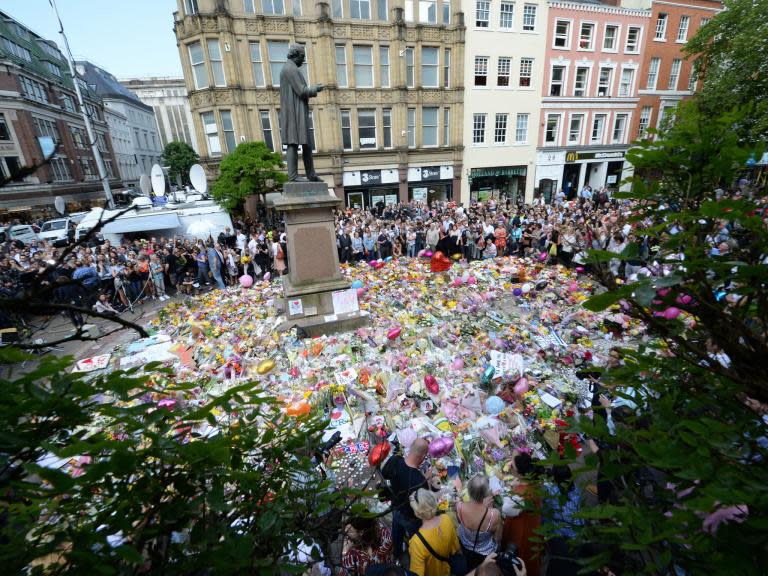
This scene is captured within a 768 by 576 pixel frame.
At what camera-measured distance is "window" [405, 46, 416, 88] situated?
2269 centimetres

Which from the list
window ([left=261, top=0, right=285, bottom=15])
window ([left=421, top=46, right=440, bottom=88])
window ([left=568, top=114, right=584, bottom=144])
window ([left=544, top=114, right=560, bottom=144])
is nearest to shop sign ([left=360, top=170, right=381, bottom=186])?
window ([left=421, top=46, right=440, bottom=88])

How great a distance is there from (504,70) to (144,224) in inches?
952

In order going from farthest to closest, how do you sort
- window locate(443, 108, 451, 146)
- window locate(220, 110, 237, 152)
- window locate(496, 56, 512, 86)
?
window locate(443, 108, 451, 146)
window locate(496, 56, 512, 86)
window locate(220, 110, 237, 152)

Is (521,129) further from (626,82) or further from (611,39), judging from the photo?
(626,82)

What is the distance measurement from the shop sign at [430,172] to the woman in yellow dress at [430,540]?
78.8ft

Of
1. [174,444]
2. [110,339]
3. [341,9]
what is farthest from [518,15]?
[174,444]

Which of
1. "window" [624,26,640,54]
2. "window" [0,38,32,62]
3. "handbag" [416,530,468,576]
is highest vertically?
"window" [0,38,32,62]

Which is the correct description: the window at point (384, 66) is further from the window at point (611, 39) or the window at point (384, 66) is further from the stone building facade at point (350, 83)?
the window at point (611, 39)

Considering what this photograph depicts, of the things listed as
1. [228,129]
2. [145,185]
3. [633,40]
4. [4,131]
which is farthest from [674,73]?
[4,131]

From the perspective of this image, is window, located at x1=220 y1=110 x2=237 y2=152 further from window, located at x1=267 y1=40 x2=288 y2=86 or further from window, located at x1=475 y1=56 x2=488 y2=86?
window, located at x1=475 y1=56 x2=488 y2=86

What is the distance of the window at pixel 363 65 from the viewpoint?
2209 centimetres

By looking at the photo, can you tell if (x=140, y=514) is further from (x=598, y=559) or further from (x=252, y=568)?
(x=598, y=559)

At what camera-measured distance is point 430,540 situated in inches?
111

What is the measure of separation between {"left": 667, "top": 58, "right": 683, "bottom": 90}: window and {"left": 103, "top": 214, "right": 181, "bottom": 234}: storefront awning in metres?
36.0
